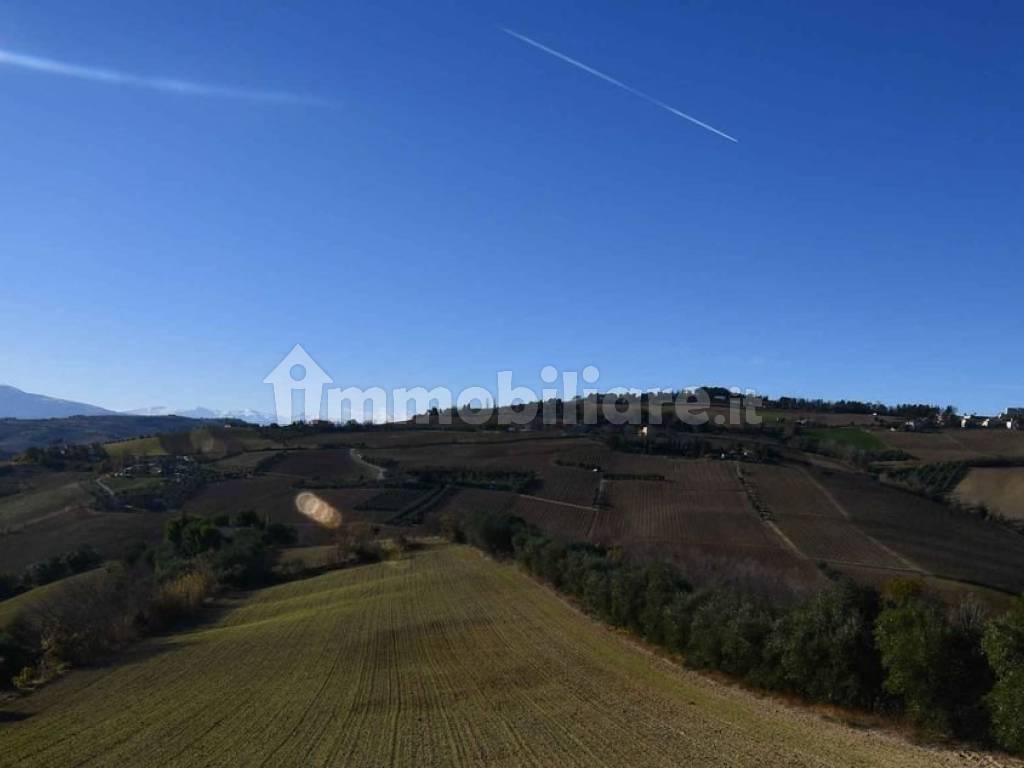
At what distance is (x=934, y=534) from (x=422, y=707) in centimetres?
5318

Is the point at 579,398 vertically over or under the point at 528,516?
over

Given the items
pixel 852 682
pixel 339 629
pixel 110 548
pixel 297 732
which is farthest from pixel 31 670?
pixel 110 548

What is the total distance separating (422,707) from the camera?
22.1m

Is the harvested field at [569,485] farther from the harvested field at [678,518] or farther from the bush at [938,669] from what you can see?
the bush at [938,669]

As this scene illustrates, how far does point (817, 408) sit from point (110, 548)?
95768mm

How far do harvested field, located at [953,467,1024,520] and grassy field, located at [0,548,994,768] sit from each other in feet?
161

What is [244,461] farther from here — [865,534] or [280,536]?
[865,534]

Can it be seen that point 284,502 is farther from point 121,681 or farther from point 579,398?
point 579,398

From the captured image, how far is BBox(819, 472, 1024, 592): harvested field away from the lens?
177 feet

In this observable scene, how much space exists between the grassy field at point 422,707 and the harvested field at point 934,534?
29.1m

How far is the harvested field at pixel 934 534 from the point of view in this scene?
5406cm

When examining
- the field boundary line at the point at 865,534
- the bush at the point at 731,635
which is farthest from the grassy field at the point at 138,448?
the bush at the point at 731,635

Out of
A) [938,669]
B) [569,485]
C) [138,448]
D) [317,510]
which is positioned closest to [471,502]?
[569,485]

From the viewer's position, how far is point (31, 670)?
3244 centimetres
